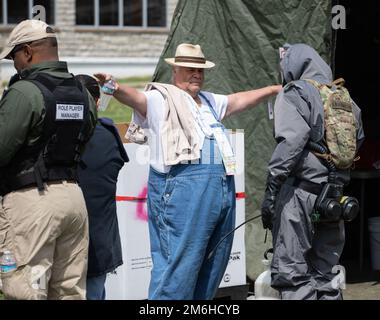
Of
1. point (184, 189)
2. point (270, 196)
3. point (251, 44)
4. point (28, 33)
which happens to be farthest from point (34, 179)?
point (251, 44)

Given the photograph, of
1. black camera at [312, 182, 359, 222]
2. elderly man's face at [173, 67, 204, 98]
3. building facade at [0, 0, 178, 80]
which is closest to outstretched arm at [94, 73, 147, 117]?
elderly man's face at [173, 67, 204, 98]

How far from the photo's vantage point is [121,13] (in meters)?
21.8

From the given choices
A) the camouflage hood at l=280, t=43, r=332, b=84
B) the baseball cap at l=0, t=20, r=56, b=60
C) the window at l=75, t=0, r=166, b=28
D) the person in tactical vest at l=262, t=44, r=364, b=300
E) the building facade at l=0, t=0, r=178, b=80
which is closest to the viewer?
the baseball cap at l=0, t=20, r=56, b=60

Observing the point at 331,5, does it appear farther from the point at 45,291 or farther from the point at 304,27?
the point at 45,291

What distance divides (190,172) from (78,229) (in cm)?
85

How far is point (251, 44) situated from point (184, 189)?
2352 millimetres

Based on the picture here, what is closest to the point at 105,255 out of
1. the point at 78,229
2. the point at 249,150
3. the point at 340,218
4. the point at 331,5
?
the point at 78,229

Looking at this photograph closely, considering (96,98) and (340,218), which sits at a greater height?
(96,98)

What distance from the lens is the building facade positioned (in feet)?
67.6

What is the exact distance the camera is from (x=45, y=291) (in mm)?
3832

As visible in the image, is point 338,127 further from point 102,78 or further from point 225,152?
point 102,78

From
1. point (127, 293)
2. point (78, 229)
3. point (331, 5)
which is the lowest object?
point (127, 293)

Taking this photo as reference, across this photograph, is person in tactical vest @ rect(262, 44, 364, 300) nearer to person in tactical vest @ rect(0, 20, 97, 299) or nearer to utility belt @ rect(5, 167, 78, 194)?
person in tactical vest @ rect(0, 20, 97, 299)

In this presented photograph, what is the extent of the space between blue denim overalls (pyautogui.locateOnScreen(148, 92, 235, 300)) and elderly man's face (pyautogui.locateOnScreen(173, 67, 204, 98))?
0.35 meters
